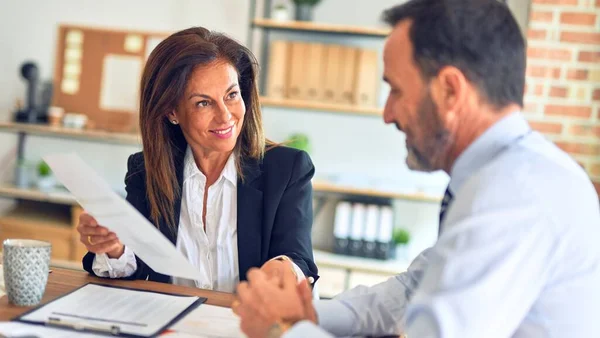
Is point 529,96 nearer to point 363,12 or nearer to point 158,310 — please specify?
point 363,12

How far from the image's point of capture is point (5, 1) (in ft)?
14.0

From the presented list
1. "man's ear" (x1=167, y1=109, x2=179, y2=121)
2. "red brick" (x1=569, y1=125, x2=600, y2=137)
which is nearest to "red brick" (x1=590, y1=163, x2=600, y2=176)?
"red brick" (x1=569, y1=125, x2=600, y2=137)

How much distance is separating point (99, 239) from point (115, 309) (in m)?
0.32

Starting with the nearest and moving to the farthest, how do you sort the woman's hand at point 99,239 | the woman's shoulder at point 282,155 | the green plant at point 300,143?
the woman's hand at point 99,239 → the woman's shoulder at point 282,155 → the green plant at point 300,143

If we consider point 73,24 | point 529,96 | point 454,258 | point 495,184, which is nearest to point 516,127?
point 495,184

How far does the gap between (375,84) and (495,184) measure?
287cm

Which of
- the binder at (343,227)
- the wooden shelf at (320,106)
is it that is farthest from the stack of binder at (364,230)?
the wooden shelf at (320,106)

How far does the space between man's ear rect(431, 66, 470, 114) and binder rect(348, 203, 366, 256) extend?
8.83 feet

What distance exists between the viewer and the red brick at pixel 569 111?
342cm

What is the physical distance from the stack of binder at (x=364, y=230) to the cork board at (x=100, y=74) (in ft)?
4.18

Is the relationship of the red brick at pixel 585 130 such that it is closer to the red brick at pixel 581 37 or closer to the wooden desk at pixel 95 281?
the red brick at pixel 581 37

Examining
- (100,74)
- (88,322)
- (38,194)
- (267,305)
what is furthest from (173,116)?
(100,74)

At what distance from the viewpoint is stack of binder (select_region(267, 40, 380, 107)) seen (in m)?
3.79

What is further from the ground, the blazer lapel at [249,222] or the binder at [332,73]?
the binder at [332,73]
